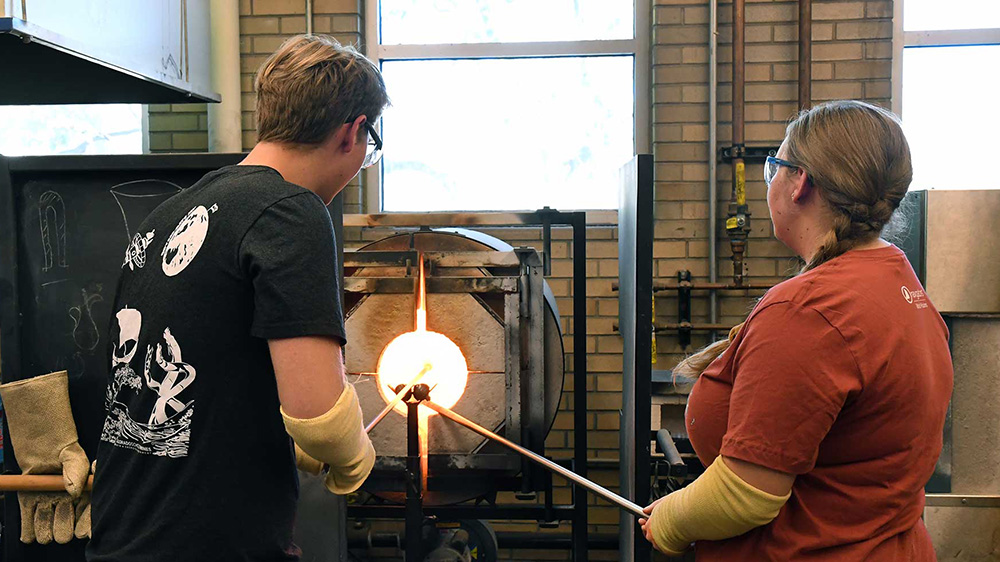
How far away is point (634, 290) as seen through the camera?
1.65 m

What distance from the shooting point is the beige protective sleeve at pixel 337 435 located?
0.92 meters

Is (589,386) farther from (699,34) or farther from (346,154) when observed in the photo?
(346,154)

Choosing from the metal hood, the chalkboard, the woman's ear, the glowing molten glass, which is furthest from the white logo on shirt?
the metal hood

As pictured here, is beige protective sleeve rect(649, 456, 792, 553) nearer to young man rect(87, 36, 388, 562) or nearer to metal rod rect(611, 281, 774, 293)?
young man rect(87, 36, 388, 562)

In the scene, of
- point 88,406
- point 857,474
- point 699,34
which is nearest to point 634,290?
point 857,474

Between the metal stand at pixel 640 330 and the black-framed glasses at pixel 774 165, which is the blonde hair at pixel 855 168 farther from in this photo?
the metal stand at pixel 640 330

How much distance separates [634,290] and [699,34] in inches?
72.4

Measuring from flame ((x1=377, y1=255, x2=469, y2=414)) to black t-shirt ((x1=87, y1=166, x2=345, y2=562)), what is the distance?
3.30 ft

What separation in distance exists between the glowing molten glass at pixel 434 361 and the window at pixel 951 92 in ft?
7.59

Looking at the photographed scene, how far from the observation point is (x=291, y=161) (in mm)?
1034

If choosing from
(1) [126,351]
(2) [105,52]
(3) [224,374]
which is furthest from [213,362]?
(2) [105,52]

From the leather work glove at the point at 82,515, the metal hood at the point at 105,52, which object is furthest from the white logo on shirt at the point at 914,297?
the metal hood at the point at 105,52

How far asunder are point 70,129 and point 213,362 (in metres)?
2.82

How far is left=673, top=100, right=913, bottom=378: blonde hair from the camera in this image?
106cm
